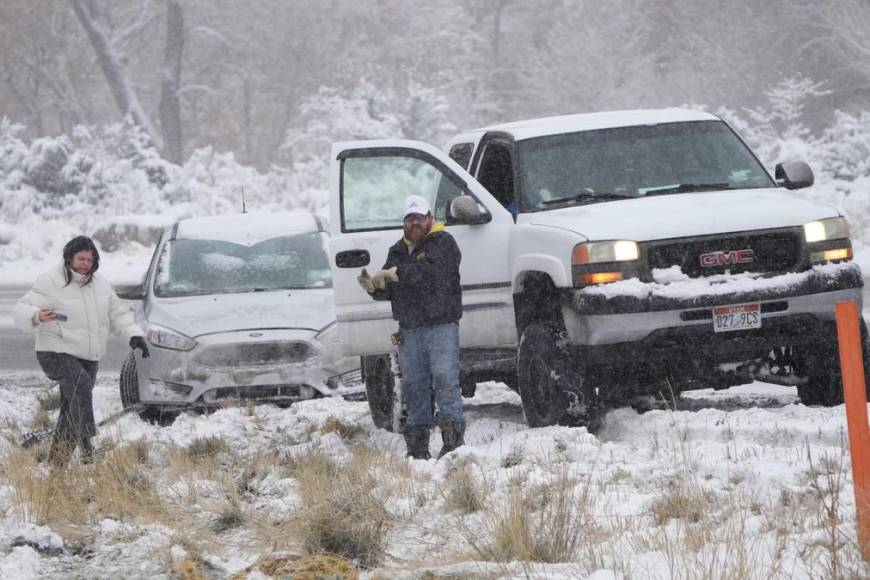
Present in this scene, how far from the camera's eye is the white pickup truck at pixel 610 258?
848 cm

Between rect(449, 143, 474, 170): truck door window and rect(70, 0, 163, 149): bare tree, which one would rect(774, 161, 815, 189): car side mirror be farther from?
rect(70, 0, 163, 149): bare tree

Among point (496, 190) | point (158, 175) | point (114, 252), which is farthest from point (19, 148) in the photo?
point (496, 190)

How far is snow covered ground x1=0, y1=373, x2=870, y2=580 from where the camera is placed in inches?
217

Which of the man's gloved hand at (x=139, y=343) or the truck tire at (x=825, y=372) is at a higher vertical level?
the man's gloved hand at (x=139, y=343)

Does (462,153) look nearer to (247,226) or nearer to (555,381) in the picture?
(247,226)

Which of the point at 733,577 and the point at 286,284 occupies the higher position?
the point at 286,284

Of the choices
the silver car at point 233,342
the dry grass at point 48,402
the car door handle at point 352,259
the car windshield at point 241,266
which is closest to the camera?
the car door handle at point 352,259

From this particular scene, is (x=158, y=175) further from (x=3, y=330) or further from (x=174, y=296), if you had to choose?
(x=174, y=296)

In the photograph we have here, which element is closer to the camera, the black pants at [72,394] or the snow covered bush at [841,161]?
the black pants at [72,394]

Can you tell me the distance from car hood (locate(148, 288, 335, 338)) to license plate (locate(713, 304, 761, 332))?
3594 mm

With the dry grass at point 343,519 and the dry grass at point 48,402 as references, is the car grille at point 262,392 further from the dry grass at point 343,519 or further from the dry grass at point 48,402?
the dry grass at point 343,519

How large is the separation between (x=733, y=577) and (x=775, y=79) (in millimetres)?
56498

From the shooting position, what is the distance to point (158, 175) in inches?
1529

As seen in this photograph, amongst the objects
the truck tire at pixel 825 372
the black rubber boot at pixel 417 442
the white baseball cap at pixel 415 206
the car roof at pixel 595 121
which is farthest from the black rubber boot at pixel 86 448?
the truck tire at pixel 825 372
